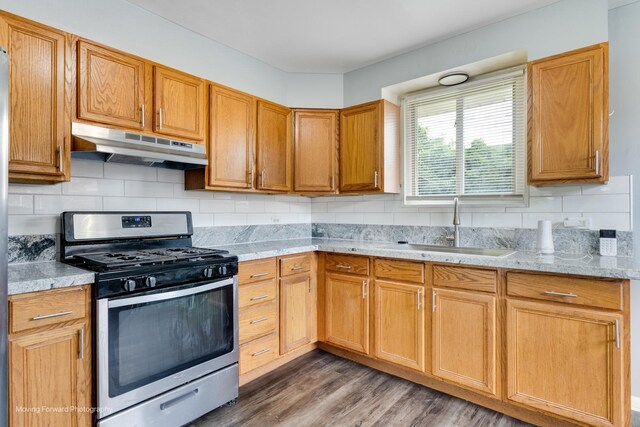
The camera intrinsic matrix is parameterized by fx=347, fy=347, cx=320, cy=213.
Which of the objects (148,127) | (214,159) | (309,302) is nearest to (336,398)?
(309,302)

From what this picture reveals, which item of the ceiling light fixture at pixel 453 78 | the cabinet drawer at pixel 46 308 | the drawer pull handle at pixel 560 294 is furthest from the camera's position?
the ceiling light fixture at pixel 453 78

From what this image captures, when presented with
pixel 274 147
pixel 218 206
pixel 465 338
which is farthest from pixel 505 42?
pixel 218 206

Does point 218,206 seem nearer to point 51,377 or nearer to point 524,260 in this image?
point 51,377

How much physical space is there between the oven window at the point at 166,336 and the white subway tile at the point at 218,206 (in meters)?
0.88

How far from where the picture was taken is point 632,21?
7.16 feet

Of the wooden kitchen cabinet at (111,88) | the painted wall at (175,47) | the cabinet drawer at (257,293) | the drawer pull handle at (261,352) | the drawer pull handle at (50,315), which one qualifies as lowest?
the drawer pull handle at (261,352)

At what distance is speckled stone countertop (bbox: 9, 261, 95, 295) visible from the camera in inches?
56.8

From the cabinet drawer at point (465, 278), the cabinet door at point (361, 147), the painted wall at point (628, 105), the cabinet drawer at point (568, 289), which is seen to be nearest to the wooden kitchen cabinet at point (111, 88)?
the cabinet door at point (361, 147)

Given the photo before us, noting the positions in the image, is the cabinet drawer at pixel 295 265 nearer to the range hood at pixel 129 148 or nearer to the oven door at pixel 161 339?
the oven door at pixel 161 339

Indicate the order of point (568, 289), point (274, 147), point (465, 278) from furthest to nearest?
1. point (274, 147)
2. point (465, 278)
3. point (568, 289)

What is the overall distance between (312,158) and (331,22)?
1.13 metres

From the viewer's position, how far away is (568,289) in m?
1.84

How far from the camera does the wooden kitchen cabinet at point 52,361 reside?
1453 mm

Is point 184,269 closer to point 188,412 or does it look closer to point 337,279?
point 188,412
